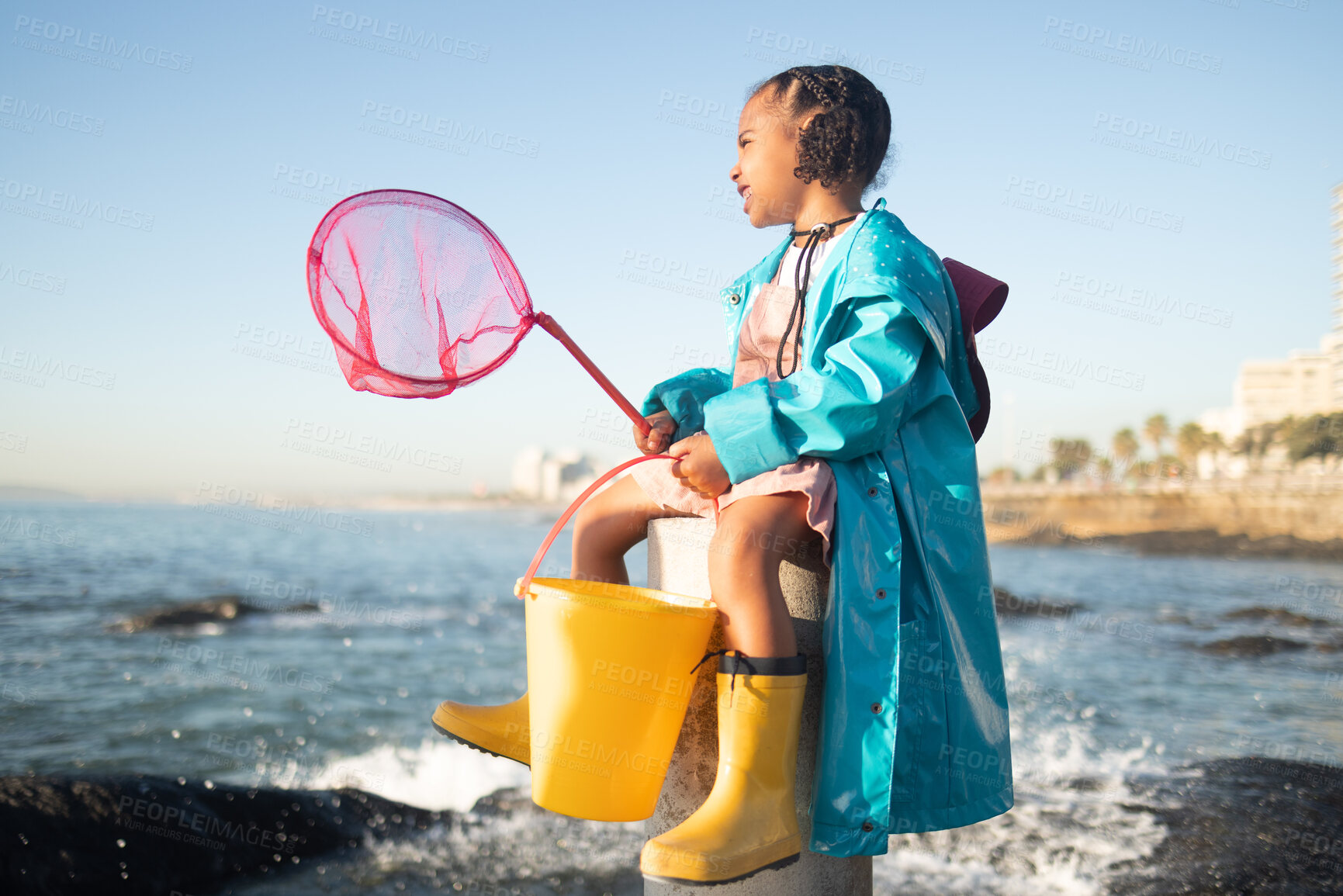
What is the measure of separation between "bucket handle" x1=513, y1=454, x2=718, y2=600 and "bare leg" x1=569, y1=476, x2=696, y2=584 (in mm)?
93

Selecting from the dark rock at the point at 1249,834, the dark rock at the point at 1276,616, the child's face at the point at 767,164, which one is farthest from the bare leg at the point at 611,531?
the dark rock at the point at 1276,616

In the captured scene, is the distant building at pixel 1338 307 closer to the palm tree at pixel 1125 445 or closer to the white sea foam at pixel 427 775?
the palm tree at pixel 1125 445

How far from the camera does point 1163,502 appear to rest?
1828 inches

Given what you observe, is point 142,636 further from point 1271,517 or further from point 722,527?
point 1271,517

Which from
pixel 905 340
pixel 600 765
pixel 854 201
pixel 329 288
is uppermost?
pixel 854 201

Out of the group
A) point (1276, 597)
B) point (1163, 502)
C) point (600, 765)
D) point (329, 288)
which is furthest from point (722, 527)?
point (1163, 502)

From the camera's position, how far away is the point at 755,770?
1709 millimetres

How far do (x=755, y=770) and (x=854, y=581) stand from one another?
17.3 inches

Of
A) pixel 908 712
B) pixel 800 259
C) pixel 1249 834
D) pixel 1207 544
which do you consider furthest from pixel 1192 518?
pixel 908 712

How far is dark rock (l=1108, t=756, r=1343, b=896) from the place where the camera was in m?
3.77

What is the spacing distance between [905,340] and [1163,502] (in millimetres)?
51910

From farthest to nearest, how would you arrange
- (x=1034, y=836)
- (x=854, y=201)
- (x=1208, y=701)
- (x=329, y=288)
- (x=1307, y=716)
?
1. (x=1208, y=701)
2. (x=1307, y=716)
3. (x=1034, y=836)
4. (x=854, y=201)
5. (x=329, y=288)

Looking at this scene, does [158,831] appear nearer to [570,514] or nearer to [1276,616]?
[570,514]

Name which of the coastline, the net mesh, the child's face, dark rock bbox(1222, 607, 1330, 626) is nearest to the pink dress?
the child's face
